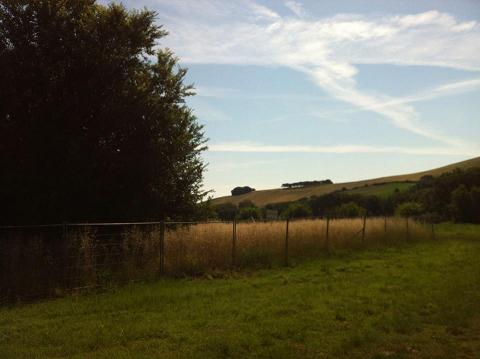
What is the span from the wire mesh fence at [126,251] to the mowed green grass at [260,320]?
87 cm

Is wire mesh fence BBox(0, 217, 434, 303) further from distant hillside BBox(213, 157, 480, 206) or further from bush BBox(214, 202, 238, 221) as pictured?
distant hillside BBox(213, 157, 480, 206)

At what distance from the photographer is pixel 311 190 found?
95375 mm

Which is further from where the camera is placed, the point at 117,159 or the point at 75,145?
the point at 117,159

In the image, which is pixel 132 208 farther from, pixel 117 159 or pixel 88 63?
pixel 88 63

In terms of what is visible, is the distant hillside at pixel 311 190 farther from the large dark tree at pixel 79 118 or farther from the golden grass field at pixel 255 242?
the large dark tree at pixel 79 118

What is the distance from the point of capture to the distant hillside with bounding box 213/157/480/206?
8888cm

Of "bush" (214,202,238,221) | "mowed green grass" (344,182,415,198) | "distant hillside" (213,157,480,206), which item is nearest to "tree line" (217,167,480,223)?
"mowed green grass" (344,182,415,198)

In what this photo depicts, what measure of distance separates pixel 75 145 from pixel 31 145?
1473 millimetres

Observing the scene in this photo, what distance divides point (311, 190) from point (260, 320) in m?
87.7

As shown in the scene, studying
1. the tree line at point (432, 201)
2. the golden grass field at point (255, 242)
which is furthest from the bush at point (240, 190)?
the golden grass field at point (255, 242)

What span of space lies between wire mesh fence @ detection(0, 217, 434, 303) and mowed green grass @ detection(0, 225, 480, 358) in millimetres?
868

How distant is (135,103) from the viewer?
1535cm

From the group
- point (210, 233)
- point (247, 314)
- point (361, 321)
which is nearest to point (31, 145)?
point (210, 233)

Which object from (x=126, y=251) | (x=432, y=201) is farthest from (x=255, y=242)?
(x=432, y=201)
